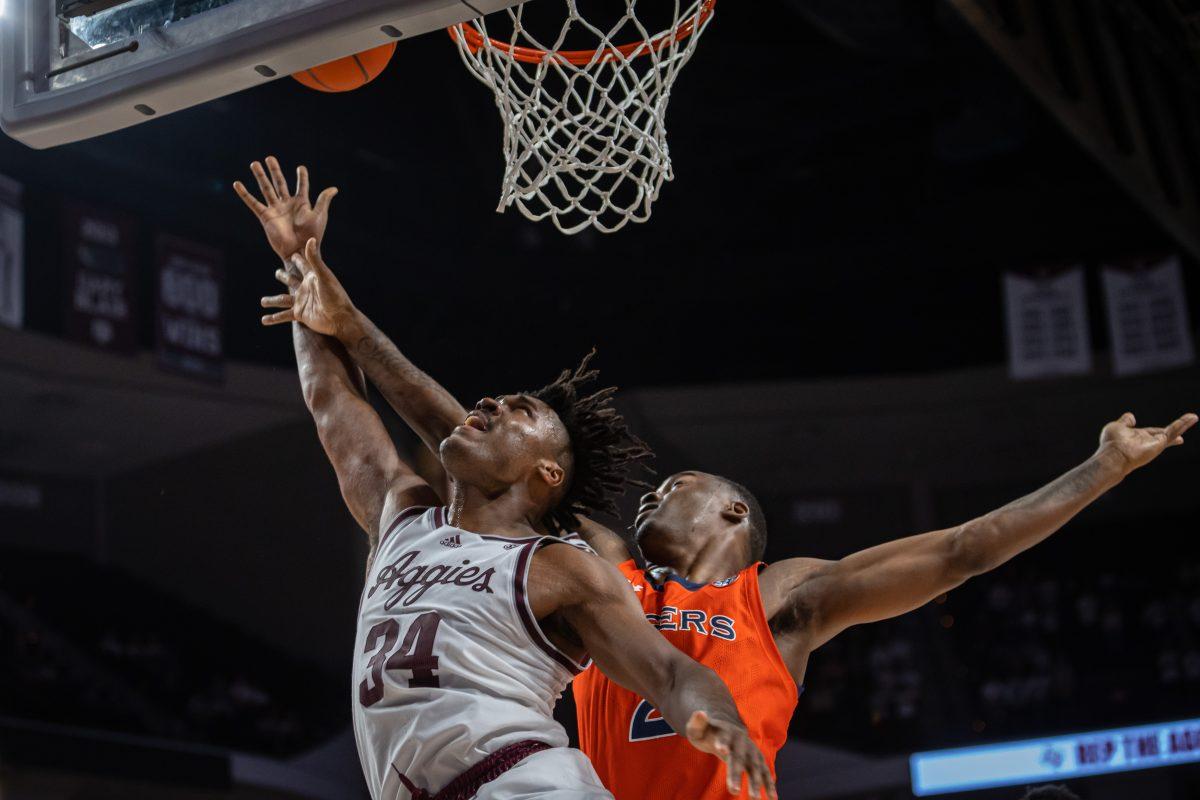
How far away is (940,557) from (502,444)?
1150mm

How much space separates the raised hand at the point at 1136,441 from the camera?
3.57 metres

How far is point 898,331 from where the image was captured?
536 inches

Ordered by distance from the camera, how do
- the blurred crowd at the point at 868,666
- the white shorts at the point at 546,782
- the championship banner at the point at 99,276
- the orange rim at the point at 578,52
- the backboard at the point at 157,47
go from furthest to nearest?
the blurred crowd at the point at 868,666
the championship banner at the point at 99,276
the orange rim at the point at 578,52
the backboard at the point at 157,47
the white shorts at the point at 546,782

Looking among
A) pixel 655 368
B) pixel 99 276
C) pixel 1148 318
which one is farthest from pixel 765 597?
pixel 655 368

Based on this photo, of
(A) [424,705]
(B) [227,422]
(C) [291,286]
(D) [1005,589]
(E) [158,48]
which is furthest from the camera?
(D) [1005,589]

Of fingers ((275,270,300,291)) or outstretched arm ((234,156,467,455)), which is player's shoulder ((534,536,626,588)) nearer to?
outstretched arm ((234,156,467,455))

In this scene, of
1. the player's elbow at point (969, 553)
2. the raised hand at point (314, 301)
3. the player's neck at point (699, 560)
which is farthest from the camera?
the player's neck at point (699, 560)

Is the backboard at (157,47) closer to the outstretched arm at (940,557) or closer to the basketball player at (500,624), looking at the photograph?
the basketball player at (500,624)

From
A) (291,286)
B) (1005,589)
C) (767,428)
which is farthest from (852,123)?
(291,286)

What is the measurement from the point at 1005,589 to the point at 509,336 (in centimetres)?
602

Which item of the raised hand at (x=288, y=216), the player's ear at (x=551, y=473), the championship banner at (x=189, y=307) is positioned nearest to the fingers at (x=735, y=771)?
the player's ear at (x=551, y=473)

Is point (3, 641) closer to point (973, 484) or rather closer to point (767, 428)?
point (767, 428)

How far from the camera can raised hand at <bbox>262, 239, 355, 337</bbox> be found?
3.80 metres

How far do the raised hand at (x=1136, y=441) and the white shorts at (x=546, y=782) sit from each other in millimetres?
1655
